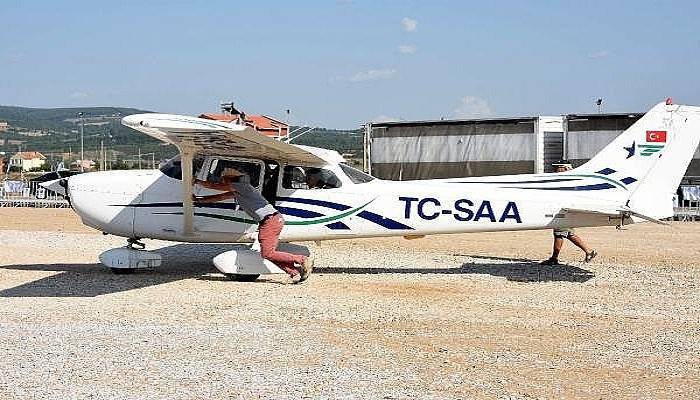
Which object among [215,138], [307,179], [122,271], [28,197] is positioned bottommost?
[28,197]

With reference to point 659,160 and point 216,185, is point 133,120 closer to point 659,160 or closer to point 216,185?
point 216,185

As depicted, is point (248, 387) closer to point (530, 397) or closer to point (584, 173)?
point (530, 397)

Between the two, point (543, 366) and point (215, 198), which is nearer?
point (543, 366)

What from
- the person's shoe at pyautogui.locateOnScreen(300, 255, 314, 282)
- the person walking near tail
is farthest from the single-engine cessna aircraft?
the person walking near tail

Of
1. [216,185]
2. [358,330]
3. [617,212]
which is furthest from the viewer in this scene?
[216,185]

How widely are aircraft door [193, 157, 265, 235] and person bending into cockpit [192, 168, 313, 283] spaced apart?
0.80 ft

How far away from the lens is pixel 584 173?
1233cm

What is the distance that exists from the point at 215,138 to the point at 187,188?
6.25 ft

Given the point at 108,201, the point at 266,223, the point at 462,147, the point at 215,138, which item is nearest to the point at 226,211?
the point at 266,223

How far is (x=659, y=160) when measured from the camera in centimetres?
1204

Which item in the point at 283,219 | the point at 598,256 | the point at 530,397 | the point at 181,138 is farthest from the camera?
the point at 598,256

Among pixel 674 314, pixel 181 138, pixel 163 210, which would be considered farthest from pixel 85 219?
pixel 674 314

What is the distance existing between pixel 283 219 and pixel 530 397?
6.77 meters

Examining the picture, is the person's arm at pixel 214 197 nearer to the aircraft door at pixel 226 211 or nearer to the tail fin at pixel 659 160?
the aircraft door at pixel 226 211
